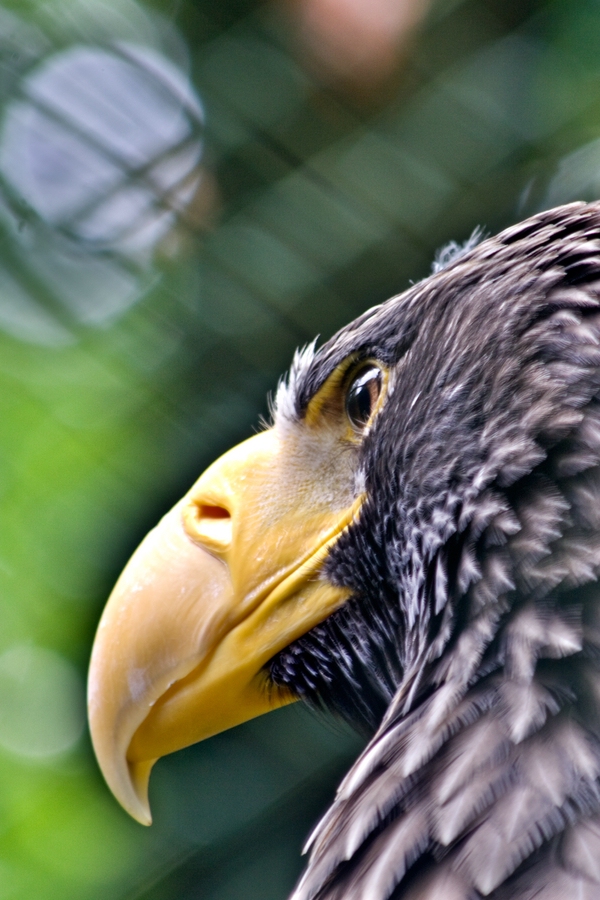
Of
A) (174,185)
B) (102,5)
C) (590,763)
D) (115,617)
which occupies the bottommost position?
(590,763)

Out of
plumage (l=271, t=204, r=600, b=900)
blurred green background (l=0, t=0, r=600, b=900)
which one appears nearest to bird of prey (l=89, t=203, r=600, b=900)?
plumage (l=271, t=204, r=600, b=900)

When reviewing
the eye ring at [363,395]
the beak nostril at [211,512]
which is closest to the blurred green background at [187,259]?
the eye ring at [363,395]

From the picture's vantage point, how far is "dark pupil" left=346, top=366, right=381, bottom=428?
38.7 inches

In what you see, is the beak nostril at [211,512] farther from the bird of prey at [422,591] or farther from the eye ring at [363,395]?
the eye ring at [363,395]

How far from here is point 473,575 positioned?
78 centimetres

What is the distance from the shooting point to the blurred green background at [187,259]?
163 centimetres

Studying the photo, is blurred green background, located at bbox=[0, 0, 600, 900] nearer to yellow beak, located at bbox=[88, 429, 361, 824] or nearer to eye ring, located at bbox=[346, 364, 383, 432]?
eye ring, located at bbox=[346, 364, 383, 432]

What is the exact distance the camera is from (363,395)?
3.28ft

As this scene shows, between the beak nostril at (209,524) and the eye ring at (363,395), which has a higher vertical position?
the beak nostril at (209,524)

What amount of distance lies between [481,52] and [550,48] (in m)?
0.17

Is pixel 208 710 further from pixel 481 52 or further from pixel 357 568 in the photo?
pixel 481 52

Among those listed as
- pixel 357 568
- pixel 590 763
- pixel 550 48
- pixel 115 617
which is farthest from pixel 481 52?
pixel 590 763

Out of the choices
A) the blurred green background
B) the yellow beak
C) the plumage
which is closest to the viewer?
the plumage

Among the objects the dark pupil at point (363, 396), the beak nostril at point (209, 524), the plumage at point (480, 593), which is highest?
the beak nostril at point (209, 524)
